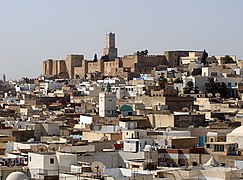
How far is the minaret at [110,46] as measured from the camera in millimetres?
90731

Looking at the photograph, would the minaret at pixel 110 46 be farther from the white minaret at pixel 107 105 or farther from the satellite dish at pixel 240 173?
the satellite dish at pixel 240 173

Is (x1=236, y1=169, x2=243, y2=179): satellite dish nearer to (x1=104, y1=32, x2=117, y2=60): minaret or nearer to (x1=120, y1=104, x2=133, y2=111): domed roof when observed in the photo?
(x1=120, y1=104, x2=133, y2=111): domed roof

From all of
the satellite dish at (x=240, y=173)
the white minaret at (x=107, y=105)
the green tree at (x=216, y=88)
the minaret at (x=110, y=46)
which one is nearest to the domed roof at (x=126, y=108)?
the white minaret at (x=107, y=105)

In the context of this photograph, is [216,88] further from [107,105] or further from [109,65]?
[109,65]

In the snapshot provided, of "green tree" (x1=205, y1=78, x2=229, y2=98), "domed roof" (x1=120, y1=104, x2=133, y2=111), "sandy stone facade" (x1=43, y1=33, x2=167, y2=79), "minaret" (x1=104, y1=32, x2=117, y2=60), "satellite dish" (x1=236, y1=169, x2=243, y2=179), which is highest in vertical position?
"minaret" (x1=104, y1=32, x2=117, y2=60)

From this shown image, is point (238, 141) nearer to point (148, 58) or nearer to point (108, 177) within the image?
point (108, 177)

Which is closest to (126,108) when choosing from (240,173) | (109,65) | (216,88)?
(216,88)

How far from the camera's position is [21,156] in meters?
19.5

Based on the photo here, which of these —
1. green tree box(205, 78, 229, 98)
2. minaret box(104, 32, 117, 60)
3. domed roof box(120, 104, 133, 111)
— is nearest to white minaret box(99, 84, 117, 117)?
domed roof box(120, 104, 133, 111)

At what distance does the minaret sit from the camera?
90731mm

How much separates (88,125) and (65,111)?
10848 mm

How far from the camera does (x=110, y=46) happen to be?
91625 mm

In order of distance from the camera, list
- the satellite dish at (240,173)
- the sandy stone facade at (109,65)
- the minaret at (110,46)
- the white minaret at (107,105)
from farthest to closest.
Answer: the minaret at (110,46) < the sandy stone facade at (109,65) < the white minaret at (107,105) < the satellite dish at (240,173)

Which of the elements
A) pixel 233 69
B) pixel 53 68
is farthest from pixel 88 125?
pixel 53 68
